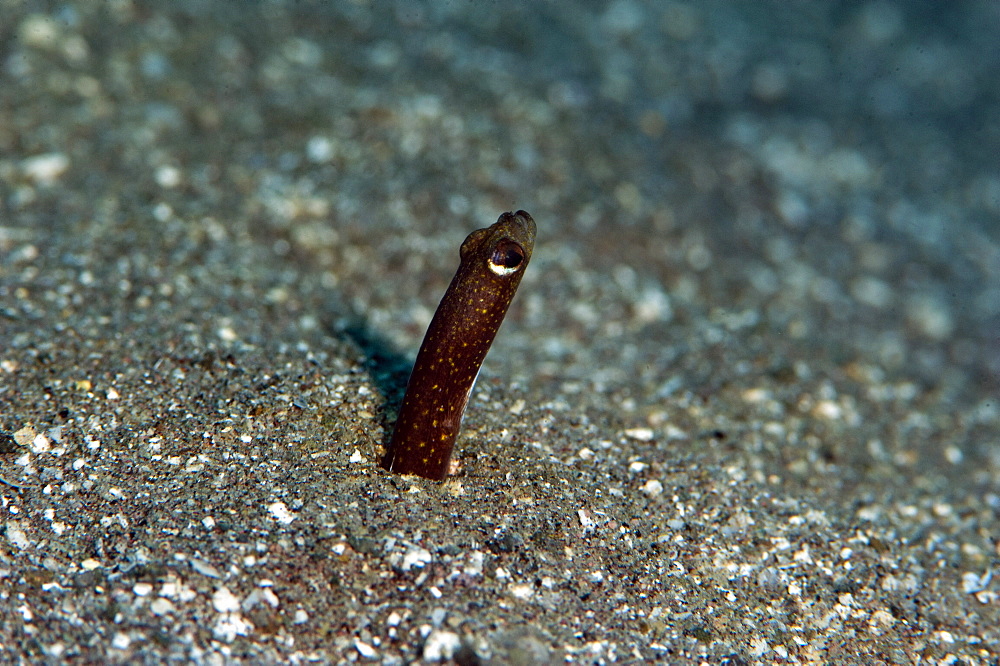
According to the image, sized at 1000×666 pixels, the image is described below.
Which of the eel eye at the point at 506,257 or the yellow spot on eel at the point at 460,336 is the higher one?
the eel eye at the point at 506,257

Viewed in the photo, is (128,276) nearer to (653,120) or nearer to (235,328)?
(235,328)

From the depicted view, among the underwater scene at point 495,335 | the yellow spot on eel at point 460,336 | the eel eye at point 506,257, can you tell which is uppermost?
the eel eye at point 506,257

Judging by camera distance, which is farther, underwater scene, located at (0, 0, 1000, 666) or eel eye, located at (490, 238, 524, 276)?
underwater scene, located at (0, 0, 1000, 666)

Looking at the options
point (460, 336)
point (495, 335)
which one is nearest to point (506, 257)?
point (460, 336)

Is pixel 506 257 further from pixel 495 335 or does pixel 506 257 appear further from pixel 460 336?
pixel 495 335

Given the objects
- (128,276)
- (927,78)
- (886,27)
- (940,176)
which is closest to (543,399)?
(128,276)

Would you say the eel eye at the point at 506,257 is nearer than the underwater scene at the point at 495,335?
Yes

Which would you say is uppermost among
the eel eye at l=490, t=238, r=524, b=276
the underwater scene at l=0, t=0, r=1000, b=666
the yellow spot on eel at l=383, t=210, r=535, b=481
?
the eel eye at l=490, t=238, r=524, b=276
